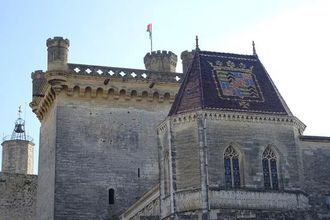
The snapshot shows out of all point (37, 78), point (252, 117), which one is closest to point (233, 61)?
point (252, 117)

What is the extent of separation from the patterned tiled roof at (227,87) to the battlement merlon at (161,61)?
871 cm

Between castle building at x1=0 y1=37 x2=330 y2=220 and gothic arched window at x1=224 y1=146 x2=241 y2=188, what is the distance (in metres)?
0.04

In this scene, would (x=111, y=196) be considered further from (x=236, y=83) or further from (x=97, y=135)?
(x=236, y=83)

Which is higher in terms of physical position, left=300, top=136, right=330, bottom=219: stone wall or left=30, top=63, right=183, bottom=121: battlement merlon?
left=30, top=63, right=183, bottom=121: battlement merlon

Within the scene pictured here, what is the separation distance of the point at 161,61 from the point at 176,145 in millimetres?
12177

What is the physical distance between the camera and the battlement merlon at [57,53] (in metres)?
34.8

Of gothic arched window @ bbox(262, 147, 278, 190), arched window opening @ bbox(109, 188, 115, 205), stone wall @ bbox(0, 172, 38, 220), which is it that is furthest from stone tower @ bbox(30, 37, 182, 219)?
gothic arched window @ bbox(262, 147, 278, 190)

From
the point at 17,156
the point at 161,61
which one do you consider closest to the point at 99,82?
the point at 161,61

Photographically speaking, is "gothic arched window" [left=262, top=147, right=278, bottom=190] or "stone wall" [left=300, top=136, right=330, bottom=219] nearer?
"gothic arched window" [left=262, top=147, right=278, bottom=190]

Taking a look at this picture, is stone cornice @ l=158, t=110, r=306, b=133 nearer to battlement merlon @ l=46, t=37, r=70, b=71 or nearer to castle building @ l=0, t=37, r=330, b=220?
castle building @ l=0, t=37, r=330, b=220

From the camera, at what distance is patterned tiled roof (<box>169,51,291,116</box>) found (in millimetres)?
27344

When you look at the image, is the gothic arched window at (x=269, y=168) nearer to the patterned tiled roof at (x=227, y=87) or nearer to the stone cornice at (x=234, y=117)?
the stone cornice at (x=234, y=117)

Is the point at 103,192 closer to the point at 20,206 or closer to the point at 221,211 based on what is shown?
the point at 221,211

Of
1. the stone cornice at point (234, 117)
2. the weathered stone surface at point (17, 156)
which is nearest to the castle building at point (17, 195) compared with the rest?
the weathered stone surface at point (17, 156)
